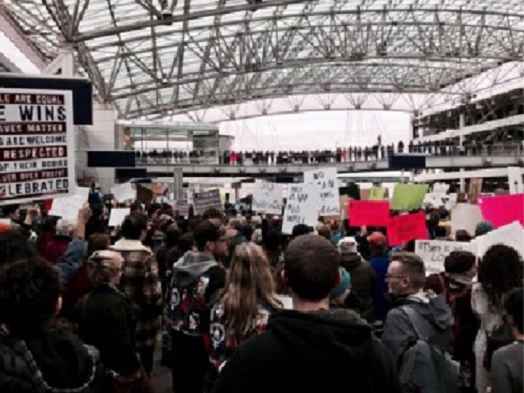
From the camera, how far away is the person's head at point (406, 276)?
4.29 meters

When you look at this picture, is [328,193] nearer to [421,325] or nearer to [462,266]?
[462,266]

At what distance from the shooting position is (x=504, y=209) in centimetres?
722

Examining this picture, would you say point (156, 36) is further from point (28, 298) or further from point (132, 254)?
point (28, 298)

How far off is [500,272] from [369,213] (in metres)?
6.65

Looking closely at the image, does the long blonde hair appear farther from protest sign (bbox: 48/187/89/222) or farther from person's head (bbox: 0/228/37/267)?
protest sign (bbox: 48/187/89/222)

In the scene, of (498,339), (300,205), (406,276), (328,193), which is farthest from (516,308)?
(300,205)

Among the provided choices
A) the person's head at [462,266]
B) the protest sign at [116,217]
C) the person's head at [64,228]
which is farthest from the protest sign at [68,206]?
the person's head at [462,266]

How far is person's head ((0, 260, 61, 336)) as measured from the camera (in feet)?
8.95

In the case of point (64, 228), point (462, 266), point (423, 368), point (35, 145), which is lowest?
point (423, 368)

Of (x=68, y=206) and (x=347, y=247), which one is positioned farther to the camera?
(x=68, y=206)

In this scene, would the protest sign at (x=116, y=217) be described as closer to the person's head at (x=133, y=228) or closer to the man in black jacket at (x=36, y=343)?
the person's head at (x=133, y=228)

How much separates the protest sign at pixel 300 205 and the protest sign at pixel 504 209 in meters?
2.92

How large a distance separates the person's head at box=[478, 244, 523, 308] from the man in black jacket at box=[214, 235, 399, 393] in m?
1.94

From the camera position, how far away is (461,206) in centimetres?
1098
